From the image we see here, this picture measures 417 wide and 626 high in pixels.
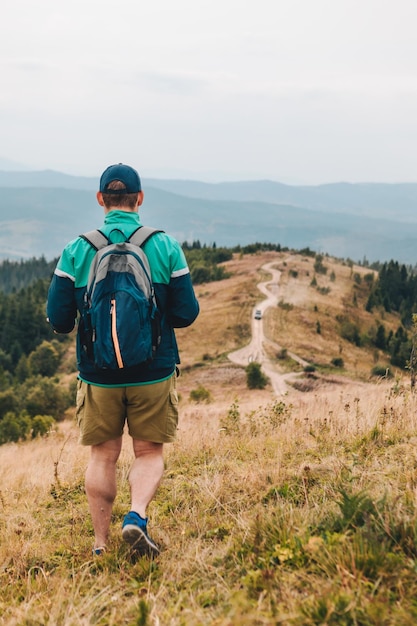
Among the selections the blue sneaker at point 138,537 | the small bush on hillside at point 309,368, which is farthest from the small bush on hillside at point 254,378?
the blue sneaker at point 138,537

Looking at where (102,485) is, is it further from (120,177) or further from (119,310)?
(120,177)

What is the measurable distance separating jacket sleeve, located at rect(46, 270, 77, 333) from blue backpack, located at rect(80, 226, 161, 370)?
24 cm

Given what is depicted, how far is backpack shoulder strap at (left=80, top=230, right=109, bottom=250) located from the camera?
348cm

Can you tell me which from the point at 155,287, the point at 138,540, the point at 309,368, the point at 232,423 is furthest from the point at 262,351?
the point at 138,540

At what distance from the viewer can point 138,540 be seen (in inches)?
127

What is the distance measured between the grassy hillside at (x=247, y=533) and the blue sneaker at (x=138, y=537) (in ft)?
0.34

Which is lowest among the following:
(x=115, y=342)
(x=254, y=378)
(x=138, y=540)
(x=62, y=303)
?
(x=254, y=378)

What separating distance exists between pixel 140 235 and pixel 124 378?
927 mm

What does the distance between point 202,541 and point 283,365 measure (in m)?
44.2

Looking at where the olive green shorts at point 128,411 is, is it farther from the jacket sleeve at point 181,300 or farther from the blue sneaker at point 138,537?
the blue sneaker at point 138,537

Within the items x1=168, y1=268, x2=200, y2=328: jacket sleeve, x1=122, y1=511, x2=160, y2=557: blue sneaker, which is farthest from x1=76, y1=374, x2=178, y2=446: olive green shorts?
x1=122, y1=511, x2=160, y2=557: blue sneaker

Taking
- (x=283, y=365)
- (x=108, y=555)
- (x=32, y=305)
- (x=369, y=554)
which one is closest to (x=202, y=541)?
(x=108, y=555)

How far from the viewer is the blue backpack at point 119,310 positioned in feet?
10.7

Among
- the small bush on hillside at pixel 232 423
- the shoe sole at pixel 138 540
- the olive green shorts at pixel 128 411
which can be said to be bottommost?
the small bush on hillside at pixel 232 423
